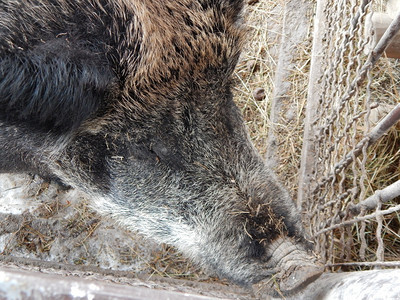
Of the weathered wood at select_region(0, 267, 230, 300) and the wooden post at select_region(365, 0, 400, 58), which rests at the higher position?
the wooden post at select_region(365, 0, 400, 58)

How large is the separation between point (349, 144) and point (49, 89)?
1.78 meters

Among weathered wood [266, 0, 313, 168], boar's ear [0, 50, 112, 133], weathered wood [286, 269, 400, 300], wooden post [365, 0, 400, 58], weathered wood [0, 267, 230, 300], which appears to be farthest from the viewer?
weathered wood [266, 0, 313, 168]

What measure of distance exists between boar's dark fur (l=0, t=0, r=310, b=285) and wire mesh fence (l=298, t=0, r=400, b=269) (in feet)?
1.10

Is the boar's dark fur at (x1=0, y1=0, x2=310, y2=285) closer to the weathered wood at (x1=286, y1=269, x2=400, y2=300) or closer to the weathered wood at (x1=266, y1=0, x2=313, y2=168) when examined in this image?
the weathered wood at (x1=286, y1=269, x2=400, y2=300)

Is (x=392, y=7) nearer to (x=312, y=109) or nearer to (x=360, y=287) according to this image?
(x=312, y=109)

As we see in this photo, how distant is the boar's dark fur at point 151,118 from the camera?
1.52m

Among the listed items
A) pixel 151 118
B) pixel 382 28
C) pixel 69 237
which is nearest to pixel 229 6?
pixel 151 118

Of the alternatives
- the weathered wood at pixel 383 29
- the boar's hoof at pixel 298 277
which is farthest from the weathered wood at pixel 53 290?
the weathered wood at pixel 383 29

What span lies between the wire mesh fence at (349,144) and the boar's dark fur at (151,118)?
334 millimetres

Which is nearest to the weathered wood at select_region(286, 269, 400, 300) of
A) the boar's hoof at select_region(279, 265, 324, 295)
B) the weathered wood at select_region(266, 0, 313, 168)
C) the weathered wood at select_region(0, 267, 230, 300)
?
the boar's hoof at select_region(279, 265, 324, 295)

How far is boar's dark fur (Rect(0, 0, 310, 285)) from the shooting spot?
1524mm

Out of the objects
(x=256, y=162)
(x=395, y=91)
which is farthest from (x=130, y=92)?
(x=395, y=91)

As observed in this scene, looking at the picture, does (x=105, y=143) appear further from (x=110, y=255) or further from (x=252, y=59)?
(x=252, y=59)

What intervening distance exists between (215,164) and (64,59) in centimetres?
85
